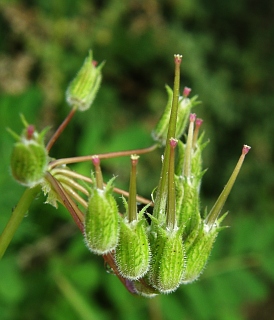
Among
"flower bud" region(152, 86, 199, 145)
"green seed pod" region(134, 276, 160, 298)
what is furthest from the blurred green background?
"green seed pod" region(134, 276, 160, 298)

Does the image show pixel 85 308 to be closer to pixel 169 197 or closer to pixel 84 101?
pixel 84 101

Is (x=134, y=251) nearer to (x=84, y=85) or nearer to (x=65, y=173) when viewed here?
(x=65, y=173)

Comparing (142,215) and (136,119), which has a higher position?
(142,215)

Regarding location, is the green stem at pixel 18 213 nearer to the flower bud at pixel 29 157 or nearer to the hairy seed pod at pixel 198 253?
the flower bud at pixel 29 157

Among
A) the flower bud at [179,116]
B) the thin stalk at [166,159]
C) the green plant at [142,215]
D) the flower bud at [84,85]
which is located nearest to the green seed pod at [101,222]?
the green plant at [142,215]

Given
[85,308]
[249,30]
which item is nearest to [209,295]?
[85,308]

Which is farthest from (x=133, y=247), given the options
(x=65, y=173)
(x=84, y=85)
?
(x=84, y=85)
